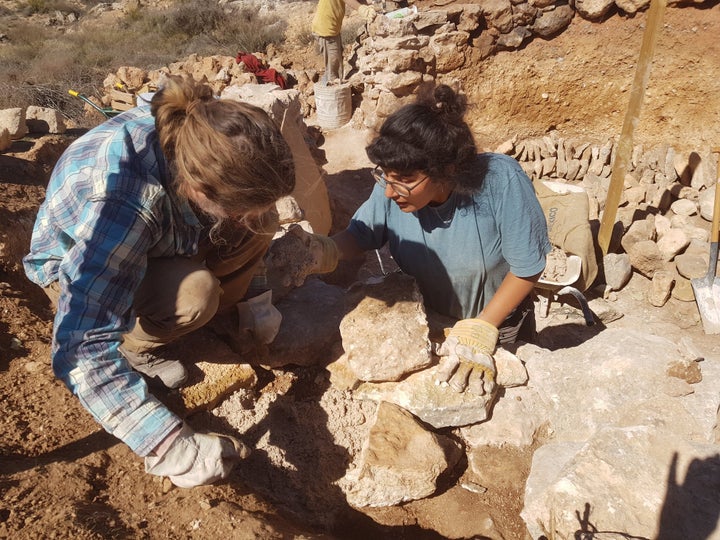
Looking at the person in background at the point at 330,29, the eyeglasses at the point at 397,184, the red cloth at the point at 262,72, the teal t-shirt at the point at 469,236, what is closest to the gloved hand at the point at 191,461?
the eyeglasses at the point at 397,184

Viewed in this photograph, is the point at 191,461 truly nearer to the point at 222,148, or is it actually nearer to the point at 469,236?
the point at 222,148

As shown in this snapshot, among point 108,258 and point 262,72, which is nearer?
point 108,258

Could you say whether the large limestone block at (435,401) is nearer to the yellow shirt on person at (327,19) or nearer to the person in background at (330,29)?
the person in background at (330,29)

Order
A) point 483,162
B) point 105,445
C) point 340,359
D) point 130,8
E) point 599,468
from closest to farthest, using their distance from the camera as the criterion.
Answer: point 599,468 → point 105,445 → point 483,162 → point 340,359 → point 130,8

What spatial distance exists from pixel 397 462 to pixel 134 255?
123 centimetres

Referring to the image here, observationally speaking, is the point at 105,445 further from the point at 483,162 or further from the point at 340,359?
A: the point at 483,162

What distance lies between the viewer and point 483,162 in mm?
2188

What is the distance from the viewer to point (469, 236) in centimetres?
234

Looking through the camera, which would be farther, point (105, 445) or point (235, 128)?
point (105, 445)

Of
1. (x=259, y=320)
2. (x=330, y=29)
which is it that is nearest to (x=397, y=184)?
(x=259, y=320)

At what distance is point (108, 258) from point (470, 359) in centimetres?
149

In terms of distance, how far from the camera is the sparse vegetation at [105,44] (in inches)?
352

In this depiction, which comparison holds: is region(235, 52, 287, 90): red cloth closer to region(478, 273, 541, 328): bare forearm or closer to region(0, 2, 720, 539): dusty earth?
region(0, 2, 720, 539): dusty earth

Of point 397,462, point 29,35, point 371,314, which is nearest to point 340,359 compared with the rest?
point 371,314
